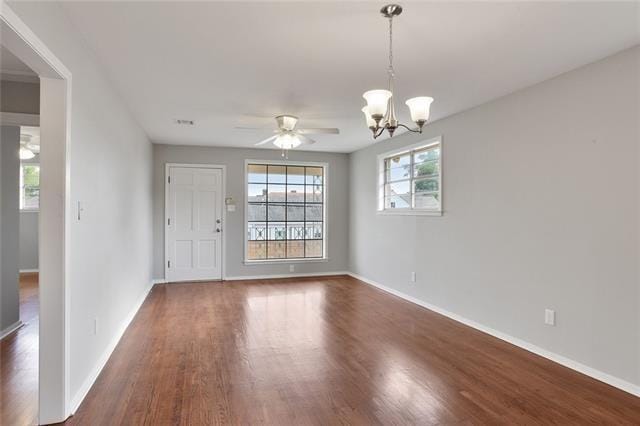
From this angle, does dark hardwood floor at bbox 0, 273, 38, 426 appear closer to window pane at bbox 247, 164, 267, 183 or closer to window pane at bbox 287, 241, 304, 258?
window pane at bbox 247, 164, 267, 183

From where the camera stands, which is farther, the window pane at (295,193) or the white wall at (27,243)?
the white wall at (27,243)

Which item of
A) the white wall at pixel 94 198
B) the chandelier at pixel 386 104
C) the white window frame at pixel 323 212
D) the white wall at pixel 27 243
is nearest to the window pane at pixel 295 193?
the white window frame at pixel 323 212

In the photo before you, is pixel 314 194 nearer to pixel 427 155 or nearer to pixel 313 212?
pixel 313 212

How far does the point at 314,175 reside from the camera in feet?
23.4

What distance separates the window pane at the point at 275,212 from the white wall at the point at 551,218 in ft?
9.87

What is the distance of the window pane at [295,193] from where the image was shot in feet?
22.9

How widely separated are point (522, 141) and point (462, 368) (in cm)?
213

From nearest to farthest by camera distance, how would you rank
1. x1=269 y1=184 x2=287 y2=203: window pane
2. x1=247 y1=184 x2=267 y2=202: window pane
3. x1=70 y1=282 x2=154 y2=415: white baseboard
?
1. x1=70 y1=282 x2=154 y2=415: white baseboard
2. x1=247 y1=184 x2=267 y2=202: window pane
3. x1=269 y1=184 x2=287 y2=203: window pane

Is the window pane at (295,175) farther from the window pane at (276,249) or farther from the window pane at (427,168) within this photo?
the window pane at (427,168)

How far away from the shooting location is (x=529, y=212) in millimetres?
3375

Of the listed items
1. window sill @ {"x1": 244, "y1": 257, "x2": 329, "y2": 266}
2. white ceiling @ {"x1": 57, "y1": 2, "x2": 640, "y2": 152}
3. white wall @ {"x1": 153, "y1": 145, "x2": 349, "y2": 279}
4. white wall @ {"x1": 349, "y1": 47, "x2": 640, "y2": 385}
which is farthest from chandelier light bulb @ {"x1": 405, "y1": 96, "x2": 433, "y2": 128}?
window sill @ {"x1": 244, "y1": 257, "x2": 329, "y2": 266}

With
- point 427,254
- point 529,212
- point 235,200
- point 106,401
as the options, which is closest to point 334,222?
point 235,200

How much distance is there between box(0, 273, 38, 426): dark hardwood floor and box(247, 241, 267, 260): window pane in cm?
328

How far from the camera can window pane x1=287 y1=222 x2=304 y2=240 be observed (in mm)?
6980
